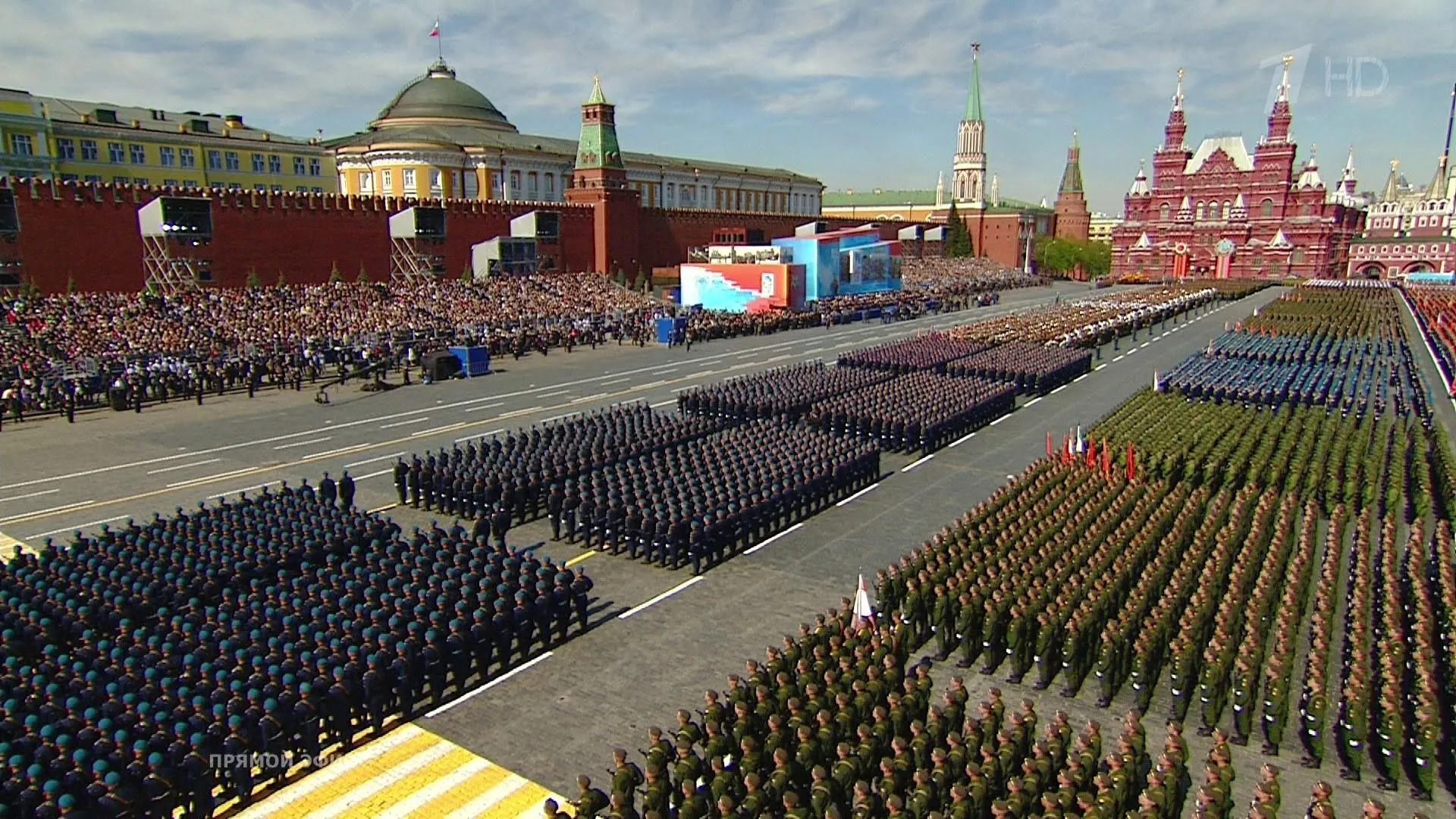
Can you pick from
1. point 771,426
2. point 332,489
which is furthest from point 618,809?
point 771,426

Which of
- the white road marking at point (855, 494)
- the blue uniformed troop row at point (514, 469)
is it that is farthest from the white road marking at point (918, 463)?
the blue uniformed troop row at point (514, 469)

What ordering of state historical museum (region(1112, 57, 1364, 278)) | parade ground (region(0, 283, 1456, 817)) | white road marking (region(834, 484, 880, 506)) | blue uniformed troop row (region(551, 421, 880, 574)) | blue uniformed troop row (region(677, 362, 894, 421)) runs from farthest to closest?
state historical museum (region(1112, 57, 1364, 278))
blue uniformed troop row (region(677, 362, 894, 421))
white road marking (region(834, 484, 880, 506))
blue uniformed troop row (region(551, 421, 880, 574))
parade ground (region(0, 283, 1456, 817))

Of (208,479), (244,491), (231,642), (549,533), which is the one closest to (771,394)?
(549,533)

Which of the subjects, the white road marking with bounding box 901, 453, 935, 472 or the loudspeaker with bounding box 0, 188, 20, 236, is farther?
the loudspeaker with bounding box 0, 188, 20, 236

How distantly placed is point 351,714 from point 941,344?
2754cm

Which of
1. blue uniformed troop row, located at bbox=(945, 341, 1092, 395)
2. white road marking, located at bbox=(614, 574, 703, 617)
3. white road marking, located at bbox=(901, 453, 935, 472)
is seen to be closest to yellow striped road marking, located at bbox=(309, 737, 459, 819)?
white road marking, located at bbox=(614, 574, 703, 617)

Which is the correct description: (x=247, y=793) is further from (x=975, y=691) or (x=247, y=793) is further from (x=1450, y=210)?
(x=1450, y=210)

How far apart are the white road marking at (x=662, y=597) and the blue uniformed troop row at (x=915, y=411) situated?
A: 28.9 feet

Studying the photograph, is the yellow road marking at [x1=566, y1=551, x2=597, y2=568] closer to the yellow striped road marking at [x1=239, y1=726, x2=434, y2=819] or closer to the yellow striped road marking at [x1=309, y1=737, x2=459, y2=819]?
the yellow striped road marking at [x1=239, y1=726, x2=434, y2=819]

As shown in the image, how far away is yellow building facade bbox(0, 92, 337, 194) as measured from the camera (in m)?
48.5

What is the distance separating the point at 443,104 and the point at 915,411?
64775 millimetres

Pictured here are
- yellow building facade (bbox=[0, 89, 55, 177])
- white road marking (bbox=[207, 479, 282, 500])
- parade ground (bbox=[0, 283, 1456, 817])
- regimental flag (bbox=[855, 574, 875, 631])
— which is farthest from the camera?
yellow building facade (bbox=[0, 89, 55, 177])

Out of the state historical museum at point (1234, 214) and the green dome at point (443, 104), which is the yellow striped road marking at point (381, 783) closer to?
the green dome at point (443, 104)

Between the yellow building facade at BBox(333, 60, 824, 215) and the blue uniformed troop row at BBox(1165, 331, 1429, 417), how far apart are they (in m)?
40.4
